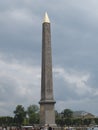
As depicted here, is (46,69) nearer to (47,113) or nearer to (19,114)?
(47,113)

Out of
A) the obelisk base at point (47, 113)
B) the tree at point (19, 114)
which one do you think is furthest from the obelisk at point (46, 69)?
the tree at point (19, 114)

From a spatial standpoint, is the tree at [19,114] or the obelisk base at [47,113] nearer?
the obelisk base at [47,113]

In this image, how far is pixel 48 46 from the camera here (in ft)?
140

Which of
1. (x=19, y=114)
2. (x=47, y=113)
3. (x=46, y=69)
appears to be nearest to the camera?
(x=46, y=69)

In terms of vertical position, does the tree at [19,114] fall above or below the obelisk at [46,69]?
above

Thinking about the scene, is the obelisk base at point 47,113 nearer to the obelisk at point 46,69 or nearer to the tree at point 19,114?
the obelisk at point 46,69

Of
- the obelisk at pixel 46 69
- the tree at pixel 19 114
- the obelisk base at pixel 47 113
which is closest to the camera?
the obelisk at pixel 46 69

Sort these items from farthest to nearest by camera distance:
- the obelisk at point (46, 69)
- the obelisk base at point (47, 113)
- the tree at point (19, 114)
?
the tree at point (19, 114) < the obelisk base at point (47, 113) < the obelisk at point (46, 69)

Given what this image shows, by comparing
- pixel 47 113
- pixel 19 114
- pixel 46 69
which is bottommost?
pixel 47 113

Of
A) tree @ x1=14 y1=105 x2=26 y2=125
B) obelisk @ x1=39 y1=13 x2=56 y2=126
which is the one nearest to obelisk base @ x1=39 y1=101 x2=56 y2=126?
obelisk @ x1=39 y1=13 x2=56 y2=126

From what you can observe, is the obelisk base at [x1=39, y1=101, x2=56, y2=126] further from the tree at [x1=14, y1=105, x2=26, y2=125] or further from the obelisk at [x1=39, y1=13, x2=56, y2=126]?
the tree at [x1=14, y1=105, x2=26, y2=125]

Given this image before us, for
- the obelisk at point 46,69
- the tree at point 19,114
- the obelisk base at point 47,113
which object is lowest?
the obelisk base at point 47,113

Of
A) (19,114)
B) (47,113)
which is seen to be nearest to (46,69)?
(47,113)

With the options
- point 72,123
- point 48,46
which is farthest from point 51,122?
point 72,123
